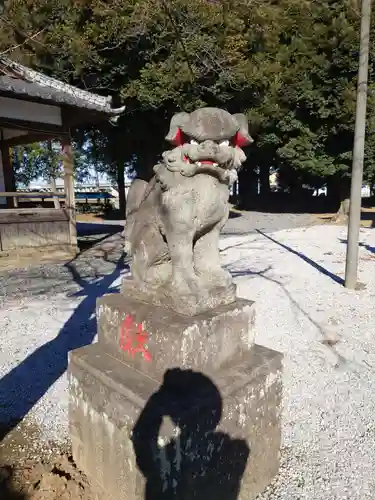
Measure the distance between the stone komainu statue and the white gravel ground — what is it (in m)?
1.24

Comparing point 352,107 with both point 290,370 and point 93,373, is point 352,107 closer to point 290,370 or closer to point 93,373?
point 290,370

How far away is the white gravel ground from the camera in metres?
2.28

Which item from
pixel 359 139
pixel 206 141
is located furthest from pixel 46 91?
pixel 206 141

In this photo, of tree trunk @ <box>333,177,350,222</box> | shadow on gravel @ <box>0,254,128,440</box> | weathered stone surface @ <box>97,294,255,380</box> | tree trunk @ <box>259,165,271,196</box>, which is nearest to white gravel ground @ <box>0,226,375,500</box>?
shadow on gravel @ <box>0,254,128,440</box>

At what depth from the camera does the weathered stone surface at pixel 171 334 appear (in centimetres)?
184

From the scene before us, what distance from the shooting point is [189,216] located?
1903 mm

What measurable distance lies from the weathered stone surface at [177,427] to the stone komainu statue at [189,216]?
42 centimetres

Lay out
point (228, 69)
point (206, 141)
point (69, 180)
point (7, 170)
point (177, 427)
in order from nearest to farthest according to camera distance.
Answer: point (177, 427) → point (206, 141) → point (69, 180) → point (7, 170) → point (228, 69)

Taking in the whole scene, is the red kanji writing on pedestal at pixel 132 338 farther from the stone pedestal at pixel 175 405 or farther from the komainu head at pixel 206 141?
the komainu head at pixel 206 141

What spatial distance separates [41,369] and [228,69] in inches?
453

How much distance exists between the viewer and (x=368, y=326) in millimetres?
4457

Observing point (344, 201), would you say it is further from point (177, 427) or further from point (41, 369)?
point (177, 427)

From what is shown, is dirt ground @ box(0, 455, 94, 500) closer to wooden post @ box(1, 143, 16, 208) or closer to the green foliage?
the green foliage

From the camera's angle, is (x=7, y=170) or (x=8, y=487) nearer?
(x=8, y=487)
